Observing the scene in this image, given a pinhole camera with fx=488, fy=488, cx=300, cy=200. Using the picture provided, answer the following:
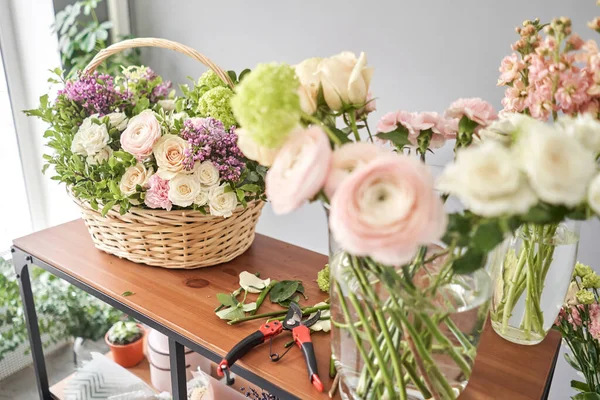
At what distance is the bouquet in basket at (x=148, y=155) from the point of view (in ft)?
2.92

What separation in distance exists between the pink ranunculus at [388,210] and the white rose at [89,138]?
668 mm

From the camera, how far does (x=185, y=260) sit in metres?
1.00

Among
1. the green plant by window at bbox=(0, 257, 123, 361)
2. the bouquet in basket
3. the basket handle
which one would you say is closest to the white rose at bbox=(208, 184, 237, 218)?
the bouquet in basket

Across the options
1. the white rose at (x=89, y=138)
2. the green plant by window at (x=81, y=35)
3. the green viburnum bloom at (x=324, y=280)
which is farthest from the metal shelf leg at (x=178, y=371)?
the green plant by window at (x=81, y=35)

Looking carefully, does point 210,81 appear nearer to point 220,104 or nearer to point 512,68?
point 220,104

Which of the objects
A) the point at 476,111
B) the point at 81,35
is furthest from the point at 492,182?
the point at 81,35

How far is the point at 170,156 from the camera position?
890 mm

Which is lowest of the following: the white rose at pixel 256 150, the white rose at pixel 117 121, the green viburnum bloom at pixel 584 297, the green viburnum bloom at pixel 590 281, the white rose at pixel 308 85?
the green viburnum bloom at pixel 584 297

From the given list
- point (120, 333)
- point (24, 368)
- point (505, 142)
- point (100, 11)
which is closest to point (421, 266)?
point (505, 142)

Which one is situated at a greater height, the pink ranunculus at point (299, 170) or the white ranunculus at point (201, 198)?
the pink ranunculus at point (299, 170)

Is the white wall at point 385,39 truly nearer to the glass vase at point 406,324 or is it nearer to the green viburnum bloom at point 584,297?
the green viburnum bloom at point 584,297

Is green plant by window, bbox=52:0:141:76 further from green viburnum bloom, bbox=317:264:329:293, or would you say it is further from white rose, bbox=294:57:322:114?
white rose, bbox=294:57:322:114

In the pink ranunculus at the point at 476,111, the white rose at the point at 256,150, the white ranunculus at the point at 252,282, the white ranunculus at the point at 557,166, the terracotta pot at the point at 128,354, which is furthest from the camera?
the terracotta pot at the point at 128,354

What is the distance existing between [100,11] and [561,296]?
1688 mm
